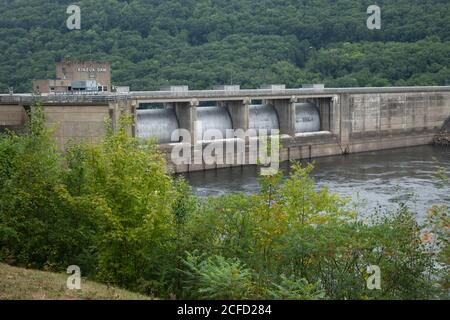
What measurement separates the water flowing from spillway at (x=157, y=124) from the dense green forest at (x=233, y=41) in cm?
3402

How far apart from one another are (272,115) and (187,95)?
1351cm

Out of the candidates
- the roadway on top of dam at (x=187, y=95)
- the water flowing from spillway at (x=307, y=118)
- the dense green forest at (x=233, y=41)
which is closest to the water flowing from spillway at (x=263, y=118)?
the roadway on top of dam at (x=187, y=95)

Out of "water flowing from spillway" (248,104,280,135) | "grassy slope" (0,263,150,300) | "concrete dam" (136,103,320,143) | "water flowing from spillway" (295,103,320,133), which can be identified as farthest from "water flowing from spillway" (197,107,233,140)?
"grassy slope" (0,263,150,300)

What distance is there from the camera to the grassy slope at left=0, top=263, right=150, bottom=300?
18.4 meters

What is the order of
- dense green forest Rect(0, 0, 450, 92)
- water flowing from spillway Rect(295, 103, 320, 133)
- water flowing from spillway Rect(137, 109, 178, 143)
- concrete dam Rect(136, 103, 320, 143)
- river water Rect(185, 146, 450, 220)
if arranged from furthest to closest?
dense green forest Rect(0, 0, 450, 92) < water flowing from spillway Rect(295, 103, 320, 133) < concrete dam Rect(136, 103, 320, 143) < water flowing from spillway Rect(137, 109, 178, 143) < river water Rect(185, 146, 450, 220)

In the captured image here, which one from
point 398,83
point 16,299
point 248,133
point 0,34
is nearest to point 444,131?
point 398,83

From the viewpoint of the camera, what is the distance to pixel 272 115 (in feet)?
238

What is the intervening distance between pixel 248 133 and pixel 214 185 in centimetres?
1334

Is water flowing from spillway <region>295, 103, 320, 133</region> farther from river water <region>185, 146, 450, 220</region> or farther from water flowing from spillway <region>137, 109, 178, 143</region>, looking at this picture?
water flowing from spillway <region>137, 109, 178, 143</region>

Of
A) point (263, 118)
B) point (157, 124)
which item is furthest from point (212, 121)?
point (263, 118)

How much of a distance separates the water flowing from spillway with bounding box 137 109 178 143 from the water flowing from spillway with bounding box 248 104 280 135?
930 centimetres

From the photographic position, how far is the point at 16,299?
17.7 m

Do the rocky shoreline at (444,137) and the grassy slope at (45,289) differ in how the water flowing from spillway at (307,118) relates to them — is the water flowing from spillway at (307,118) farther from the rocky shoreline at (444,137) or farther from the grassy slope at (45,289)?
the grassy slope at (45,289)

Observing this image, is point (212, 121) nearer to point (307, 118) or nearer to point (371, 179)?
point (307, 118)
